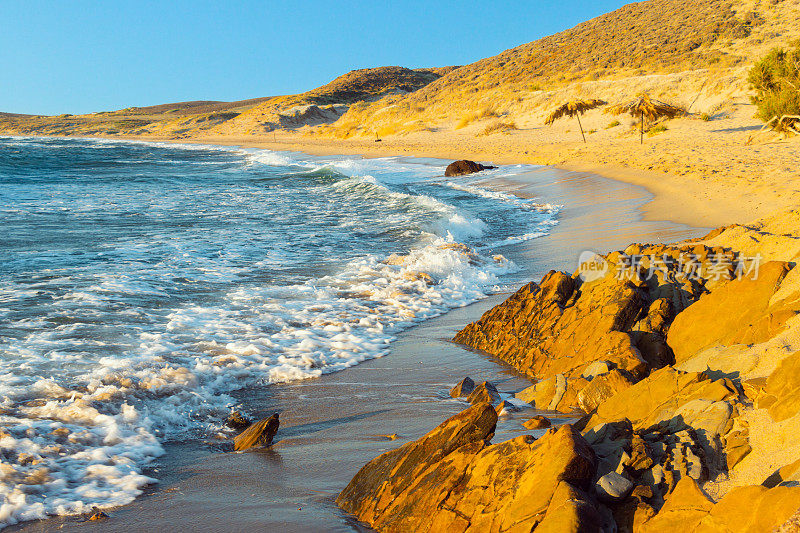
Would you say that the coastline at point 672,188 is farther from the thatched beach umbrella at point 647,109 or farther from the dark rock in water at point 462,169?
the dark rock in water at point 462,169

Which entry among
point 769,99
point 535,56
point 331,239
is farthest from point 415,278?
point 535,56

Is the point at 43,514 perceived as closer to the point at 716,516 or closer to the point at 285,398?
the point at 285,398

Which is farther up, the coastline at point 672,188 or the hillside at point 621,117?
the hillside at point 621,117

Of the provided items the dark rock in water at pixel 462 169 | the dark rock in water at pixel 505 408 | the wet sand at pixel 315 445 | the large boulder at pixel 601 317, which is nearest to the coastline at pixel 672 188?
the dark rock in water at pixel 462 169

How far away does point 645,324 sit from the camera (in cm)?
472

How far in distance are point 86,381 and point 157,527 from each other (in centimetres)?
241

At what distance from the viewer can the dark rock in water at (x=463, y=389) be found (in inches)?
186

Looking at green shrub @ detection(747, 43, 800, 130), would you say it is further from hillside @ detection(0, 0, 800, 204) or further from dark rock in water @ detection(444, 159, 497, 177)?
dark rock in water @ detection(444, 159, 497, 177)

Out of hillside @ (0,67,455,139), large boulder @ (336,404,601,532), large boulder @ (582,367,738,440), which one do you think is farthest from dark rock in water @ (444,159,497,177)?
hillside @ (0,67,455,139)

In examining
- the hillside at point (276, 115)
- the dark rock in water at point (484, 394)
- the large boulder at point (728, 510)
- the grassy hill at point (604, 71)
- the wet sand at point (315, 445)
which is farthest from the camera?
the hillside at point (276, 115)

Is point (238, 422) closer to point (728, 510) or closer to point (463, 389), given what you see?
point (463, 389)

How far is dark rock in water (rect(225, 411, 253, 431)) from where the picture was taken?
4.50 m

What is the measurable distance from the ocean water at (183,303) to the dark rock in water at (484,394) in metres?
1.70

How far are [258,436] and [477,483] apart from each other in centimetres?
202
